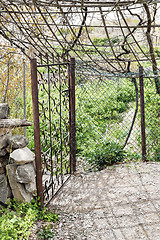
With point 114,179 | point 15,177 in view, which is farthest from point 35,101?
point 114,179

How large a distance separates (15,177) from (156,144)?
9.36 feet

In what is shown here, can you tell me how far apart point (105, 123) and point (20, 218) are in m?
3.81

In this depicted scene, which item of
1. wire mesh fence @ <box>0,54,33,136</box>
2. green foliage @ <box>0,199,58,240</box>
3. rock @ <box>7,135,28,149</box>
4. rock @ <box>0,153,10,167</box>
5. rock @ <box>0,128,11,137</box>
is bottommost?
green foliage @ <box>0,199,58,240</box>

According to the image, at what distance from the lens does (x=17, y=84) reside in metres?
5.60

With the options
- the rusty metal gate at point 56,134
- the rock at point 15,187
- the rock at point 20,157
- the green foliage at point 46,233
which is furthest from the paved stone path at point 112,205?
the rock at point 20,157

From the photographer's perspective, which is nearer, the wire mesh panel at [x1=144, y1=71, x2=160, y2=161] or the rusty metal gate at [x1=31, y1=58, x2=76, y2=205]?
the rusty metal gate at [x1=31, y1=58, x2=76, y2=205]

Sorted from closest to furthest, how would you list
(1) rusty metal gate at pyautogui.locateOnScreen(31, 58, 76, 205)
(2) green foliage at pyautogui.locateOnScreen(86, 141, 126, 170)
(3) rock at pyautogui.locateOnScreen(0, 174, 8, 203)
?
1. (3) rock at pyautogui.locateOnScreen(0, 174, 8, 203)
2. (1) rusty metal gate at pyautogui.locateOnScreen(31, 58, 76, 205)
3. (2) green foliage at pyautogui.locateOnScreen(86, 141, 126, 170)

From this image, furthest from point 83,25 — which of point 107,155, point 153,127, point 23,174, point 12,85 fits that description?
point 12,85

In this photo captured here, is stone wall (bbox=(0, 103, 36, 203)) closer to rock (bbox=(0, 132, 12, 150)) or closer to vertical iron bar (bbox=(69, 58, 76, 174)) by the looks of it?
rock (bbox=(0, 132, 12, 150))

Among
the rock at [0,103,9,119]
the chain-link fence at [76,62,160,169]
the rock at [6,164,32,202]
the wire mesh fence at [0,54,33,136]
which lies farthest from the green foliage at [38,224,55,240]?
the wire mesh fence at [0,54,33,136]

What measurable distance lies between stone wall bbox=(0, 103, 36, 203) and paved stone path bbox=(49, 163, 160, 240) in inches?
19.2

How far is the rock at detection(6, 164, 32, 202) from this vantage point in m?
2.65

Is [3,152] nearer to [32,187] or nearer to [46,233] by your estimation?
→ [32,187]

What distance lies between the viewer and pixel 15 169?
8.71ft
